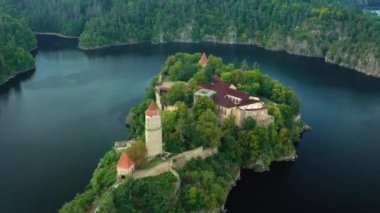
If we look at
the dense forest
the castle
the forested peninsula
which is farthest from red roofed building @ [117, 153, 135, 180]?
the forested peninsula

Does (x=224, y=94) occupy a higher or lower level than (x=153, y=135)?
higher

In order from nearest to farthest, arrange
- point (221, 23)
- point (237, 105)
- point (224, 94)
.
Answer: point (237, 105), point (224, 94), point (221, 23)

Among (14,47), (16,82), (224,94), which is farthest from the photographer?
(14,47)

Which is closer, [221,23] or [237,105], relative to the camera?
[237,105]

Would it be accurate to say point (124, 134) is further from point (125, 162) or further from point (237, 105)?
point (125, 162)

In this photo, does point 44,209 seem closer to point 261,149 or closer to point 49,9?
point 261,149

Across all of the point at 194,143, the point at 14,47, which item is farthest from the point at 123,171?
the point at 14,47

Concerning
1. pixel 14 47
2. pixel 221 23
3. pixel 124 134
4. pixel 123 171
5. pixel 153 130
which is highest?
pixel 221 23

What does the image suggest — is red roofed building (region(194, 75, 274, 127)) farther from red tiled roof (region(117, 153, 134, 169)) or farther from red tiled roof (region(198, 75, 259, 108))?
red tiled roof (region(117, 153, 134, 169))
